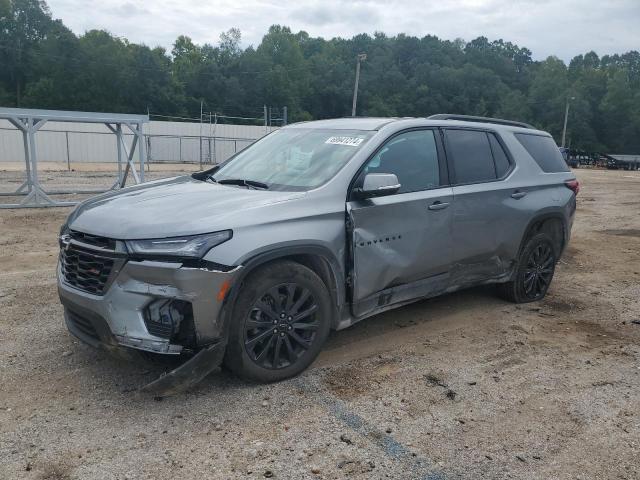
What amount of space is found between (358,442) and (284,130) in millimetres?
3035

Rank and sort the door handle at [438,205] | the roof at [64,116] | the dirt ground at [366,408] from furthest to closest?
1. the roof at [64,116]
2. the door handle at [438,205]
3. the dirt ground at [366,408]

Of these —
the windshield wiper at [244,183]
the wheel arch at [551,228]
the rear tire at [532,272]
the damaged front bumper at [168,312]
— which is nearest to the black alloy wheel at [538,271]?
the rear tire at [532,272]

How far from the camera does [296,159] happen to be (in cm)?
448

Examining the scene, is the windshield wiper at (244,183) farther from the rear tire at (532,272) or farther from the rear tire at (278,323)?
the rear tire at (532,272)

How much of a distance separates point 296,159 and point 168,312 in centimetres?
175

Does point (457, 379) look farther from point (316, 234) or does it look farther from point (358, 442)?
point (316, 234)

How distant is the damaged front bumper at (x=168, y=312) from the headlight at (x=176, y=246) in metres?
0.06

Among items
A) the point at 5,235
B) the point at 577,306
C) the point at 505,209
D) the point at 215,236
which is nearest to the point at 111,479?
the point at 215,236

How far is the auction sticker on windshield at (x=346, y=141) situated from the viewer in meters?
4.34

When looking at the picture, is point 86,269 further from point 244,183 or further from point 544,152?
point 544,152

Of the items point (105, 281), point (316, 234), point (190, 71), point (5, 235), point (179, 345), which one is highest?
point (190, 71)

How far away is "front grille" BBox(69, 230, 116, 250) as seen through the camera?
3.40 metres

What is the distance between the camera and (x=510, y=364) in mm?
4352

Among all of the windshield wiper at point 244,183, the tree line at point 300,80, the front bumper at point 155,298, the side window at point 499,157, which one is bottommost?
the front bumper at point 155,298
